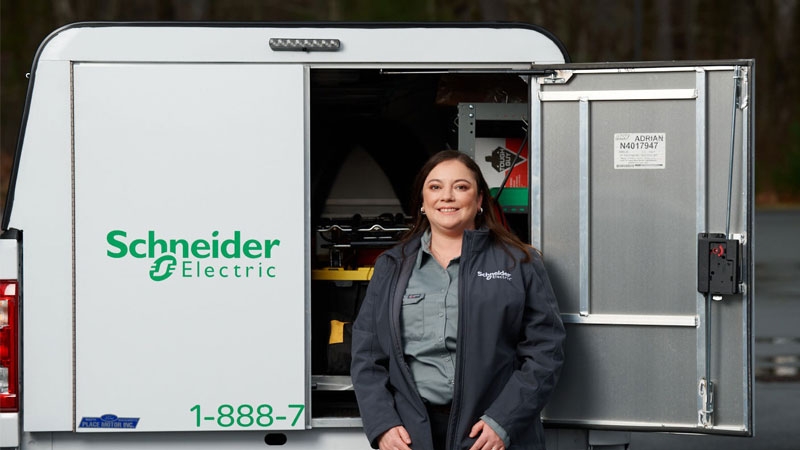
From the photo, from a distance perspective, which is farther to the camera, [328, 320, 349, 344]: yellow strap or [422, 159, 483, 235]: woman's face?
[328, 320, 349, 344]: yellow strap

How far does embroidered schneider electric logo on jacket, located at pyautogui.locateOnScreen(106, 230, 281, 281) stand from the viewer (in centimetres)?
416

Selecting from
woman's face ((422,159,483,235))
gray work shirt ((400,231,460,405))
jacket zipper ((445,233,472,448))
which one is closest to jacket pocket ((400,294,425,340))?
gray work shirt ((400,231,460,405))

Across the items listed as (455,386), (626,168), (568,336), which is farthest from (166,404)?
(626,168)

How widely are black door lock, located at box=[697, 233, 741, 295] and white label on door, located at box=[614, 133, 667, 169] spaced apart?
1.08 feet

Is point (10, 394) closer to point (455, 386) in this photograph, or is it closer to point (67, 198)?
point (67, 198)

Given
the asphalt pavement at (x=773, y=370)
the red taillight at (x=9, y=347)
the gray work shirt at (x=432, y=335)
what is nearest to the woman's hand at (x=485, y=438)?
the gray work shirt at (x=432, y=335)

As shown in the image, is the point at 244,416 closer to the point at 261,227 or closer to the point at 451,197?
the point at 261,227

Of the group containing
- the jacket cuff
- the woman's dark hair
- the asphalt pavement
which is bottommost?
the asphalt pavement

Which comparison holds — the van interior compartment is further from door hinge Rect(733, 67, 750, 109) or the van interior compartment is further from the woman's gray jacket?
door hinge Rect(733, 67, 750, 109)

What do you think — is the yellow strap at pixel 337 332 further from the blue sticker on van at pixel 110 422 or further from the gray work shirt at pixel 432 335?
the gray work shirt at pixel 432 335

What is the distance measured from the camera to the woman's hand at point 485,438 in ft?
11.9

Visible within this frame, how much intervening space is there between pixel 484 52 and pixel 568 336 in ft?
3.73

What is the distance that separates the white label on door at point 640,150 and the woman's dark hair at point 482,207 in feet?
1.88

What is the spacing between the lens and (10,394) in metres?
4.17
